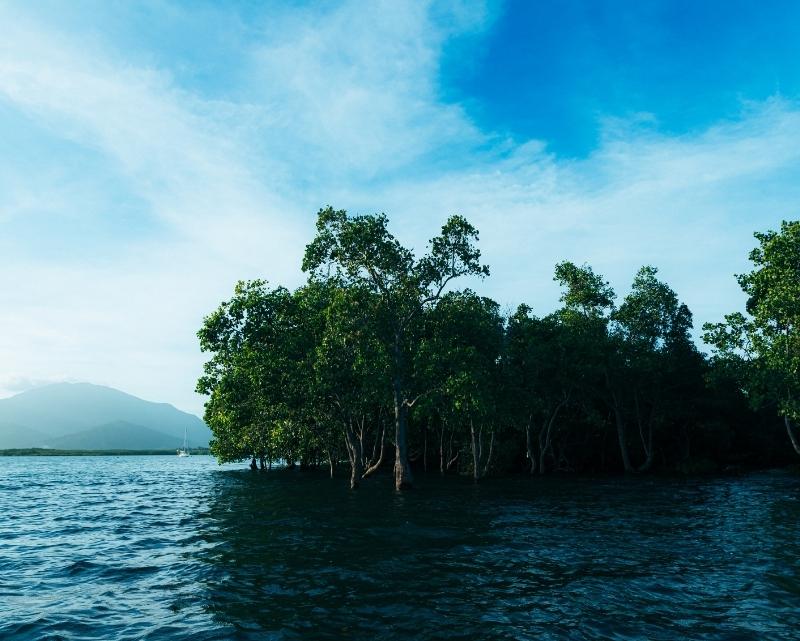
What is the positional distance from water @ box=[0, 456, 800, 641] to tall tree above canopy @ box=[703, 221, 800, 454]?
1389 cm

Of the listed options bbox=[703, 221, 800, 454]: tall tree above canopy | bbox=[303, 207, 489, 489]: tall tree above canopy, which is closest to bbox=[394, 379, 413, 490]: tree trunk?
bbox=[303, 207, 489, 489]: tall tree above canopy

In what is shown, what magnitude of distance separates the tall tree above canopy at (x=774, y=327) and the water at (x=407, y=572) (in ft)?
45.6

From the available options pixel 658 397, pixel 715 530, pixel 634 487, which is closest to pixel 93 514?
pixel 715 530

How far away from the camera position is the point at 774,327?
153 ft

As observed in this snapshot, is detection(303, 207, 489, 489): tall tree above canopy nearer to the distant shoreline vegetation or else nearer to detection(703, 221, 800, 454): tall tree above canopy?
the distant shoreline vegetation

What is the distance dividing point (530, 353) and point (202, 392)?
35394 mm

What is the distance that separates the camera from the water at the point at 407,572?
1277 cm

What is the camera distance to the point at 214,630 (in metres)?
12.5

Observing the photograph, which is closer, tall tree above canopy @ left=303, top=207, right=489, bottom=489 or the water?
the water

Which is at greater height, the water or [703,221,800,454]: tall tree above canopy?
[703,221,800,454]: tall tree above canopy

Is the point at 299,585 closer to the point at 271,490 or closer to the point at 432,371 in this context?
the point at 432,371

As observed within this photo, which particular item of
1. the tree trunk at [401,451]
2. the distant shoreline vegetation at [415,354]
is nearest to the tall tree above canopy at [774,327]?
the distant shoreline vegetation at [415,354]

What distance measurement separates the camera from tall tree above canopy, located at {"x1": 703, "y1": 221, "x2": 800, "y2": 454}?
42.8 m

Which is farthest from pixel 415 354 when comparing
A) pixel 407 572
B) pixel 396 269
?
pixel 407 572
